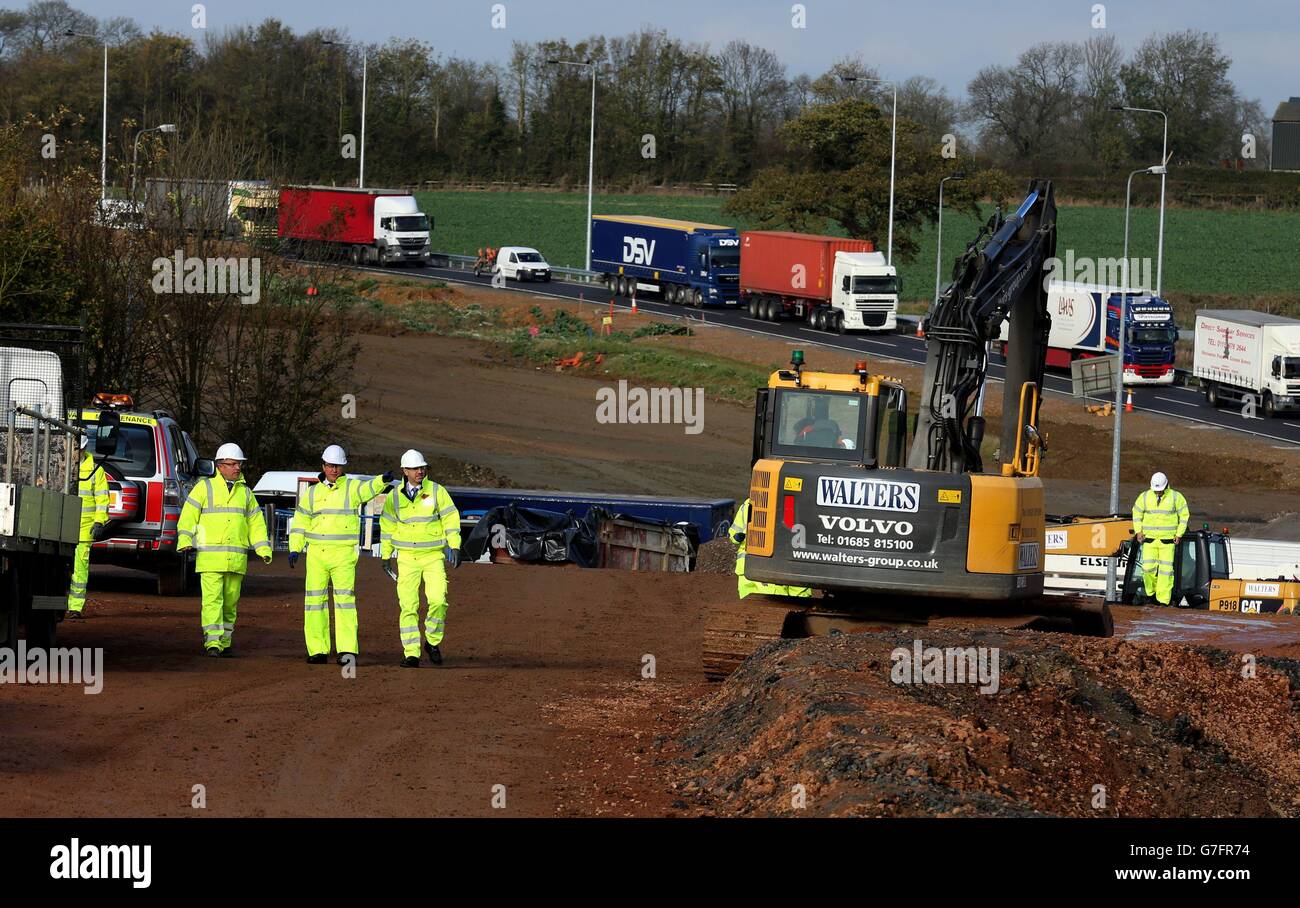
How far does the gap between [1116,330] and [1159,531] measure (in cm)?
3267

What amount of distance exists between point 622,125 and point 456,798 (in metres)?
108

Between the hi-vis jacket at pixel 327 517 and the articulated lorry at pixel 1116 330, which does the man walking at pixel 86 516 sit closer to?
the hi-vis jacket at pixel 327 517

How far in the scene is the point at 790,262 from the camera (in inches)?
2458

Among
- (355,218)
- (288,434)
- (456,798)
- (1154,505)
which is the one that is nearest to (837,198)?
(355,218)

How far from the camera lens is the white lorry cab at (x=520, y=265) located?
72.1m

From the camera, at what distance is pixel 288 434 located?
35.0 m

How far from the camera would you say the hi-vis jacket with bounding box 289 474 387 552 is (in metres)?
14.9

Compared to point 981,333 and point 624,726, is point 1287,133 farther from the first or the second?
point 624,726

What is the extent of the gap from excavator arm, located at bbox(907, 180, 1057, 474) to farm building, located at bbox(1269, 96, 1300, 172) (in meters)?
55.5

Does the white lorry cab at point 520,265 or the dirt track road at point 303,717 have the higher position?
the white lorry cab at point 520,265

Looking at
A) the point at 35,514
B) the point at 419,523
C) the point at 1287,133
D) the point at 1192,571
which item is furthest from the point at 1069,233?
the point at 35,514

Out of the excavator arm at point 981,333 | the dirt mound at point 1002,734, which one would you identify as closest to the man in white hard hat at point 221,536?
the dirt mound at point 1002,734

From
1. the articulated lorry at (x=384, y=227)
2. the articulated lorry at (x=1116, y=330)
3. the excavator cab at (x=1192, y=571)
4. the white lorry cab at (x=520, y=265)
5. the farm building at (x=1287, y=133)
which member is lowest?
the excavator cab at (x=1192, y=571)
